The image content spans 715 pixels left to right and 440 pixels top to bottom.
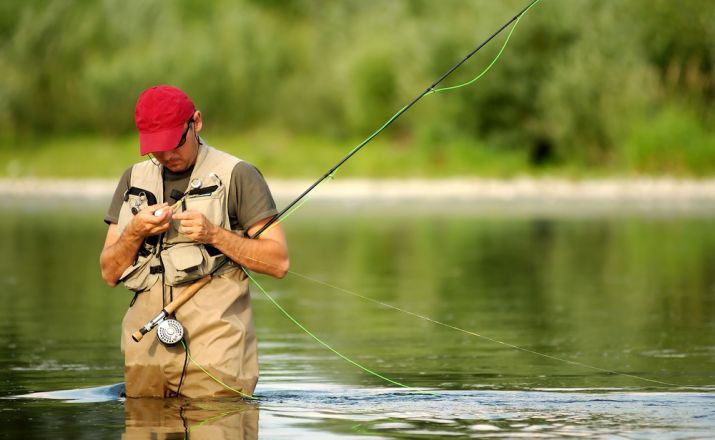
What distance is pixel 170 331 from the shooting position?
619cm

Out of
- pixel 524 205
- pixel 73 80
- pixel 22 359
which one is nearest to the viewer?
pixel 22 359

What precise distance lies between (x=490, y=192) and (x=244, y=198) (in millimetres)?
25596

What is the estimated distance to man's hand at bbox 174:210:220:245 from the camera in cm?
595

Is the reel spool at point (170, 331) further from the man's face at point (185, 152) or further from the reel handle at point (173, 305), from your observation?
the man's face at point (185, 152)

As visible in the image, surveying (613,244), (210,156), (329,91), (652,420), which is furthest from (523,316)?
(329,91)

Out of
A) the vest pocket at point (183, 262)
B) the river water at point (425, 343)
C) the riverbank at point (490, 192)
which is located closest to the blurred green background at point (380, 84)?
the riverbank at point (490, 192)

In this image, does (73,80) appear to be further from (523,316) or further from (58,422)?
(58,422)

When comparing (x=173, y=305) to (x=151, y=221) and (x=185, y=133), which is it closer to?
(x=151, y=221)

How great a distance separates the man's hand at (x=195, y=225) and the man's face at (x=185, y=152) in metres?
0.29

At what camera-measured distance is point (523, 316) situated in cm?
1151

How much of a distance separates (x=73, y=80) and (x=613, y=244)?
2527cm

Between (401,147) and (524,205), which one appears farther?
(401,147)

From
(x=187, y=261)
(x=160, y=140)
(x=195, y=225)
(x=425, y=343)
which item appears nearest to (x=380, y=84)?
(x=425, y=343)

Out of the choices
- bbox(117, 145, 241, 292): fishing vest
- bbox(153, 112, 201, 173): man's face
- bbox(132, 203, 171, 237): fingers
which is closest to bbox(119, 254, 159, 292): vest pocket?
bbox(117, 145, 241, 292): fishing vest
